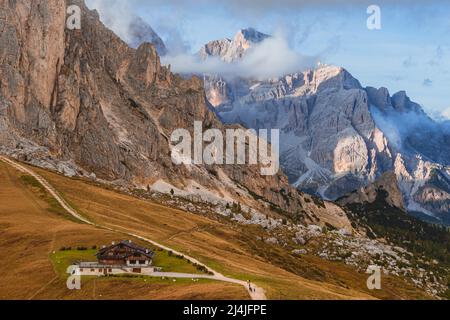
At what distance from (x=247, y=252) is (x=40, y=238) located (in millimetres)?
56150

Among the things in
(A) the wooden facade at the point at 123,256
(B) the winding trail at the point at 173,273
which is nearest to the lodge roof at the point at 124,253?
(A) the wooden facade at the point at 123,256

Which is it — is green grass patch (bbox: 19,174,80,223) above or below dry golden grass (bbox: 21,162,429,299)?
above

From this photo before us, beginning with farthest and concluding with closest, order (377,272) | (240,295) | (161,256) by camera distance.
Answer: (377,272) → (161,256) → (240,295)

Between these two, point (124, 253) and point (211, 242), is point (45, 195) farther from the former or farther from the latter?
point (124, 253)

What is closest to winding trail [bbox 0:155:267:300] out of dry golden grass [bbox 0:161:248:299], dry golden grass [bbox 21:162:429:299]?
dry golden grass [bbox 0:161:248:299]

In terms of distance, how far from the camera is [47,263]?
108 metres

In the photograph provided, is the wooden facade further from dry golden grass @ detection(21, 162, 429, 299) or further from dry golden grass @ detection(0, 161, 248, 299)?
dry golden grass @ detection(21, 162, 429, 299)

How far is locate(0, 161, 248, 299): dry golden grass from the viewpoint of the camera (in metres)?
89.6

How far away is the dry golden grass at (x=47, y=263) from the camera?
294 ft

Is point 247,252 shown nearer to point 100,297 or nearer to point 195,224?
point 195,224

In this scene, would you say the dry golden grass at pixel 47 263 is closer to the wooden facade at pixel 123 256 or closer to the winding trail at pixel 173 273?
the winding trail at pixel 173 273

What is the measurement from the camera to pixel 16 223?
454ft
